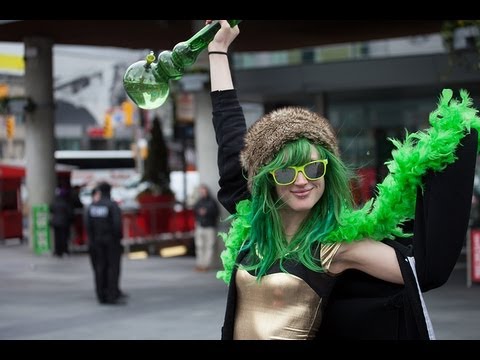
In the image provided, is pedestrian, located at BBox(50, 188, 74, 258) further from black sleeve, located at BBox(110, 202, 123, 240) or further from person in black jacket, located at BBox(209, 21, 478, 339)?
person in black jacket, located at BBox(209, 21, 478, 339)

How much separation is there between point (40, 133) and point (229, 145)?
1736 centimetres

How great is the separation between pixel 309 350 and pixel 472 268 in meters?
10.7

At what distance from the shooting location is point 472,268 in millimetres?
12297

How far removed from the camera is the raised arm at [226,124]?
9.51 ft

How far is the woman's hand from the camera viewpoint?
2899 millimetres

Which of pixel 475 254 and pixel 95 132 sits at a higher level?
pixel 95 132

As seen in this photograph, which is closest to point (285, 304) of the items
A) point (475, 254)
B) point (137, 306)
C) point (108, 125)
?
point (137, 306)

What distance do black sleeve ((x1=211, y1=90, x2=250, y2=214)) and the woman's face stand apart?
13.4 inches

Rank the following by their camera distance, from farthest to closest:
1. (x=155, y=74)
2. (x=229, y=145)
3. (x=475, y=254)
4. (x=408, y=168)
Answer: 1. (x=475, y=254)
2. (x=229, y=145)
3. (x=155, y=74)
4. (x=408, y=168)

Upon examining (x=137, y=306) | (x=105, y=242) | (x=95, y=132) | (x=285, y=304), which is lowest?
(x=137, y=306)

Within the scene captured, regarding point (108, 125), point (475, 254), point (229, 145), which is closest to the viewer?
point (229, 145)

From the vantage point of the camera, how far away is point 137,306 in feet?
37.0

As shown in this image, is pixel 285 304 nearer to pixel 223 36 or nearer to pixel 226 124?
pixel 226 124
